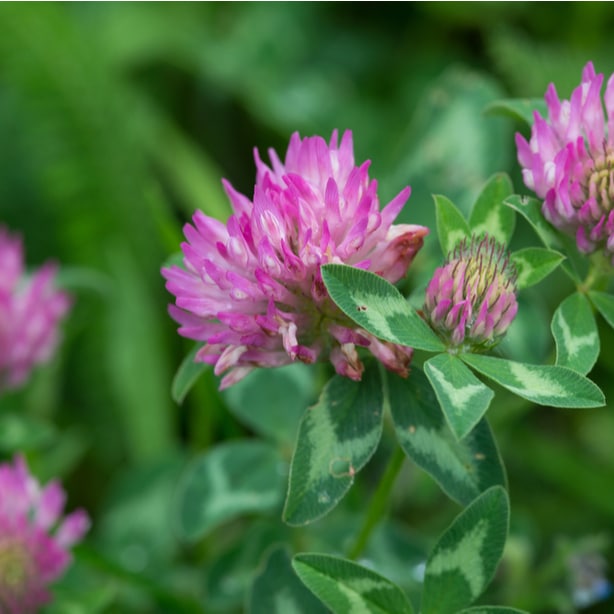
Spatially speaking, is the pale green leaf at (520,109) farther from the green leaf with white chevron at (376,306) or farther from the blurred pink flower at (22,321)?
the blurred pink flower at (22,321)

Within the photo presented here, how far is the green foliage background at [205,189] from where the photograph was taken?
144 cm

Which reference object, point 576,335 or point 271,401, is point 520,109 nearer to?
point 576,335

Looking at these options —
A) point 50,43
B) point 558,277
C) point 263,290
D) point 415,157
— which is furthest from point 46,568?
point 50,43

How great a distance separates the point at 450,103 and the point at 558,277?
0.46 m

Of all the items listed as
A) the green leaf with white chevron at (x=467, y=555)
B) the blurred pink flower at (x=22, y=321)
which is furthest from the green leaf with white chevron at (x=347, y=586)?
the blurred pink flower at (x=22, y=321)

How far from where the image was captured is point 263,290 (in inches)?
31.1

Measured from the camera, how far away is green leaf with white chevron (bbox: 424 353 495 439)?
0.68 meters

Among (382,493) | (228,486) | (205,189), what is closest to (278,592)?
(382,493)

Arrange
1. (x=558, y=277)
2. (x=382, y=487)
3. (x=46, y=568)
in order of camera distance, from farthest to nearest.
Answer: (x=558, y=277)
(x=46, y=568)
(x=382, y=487)

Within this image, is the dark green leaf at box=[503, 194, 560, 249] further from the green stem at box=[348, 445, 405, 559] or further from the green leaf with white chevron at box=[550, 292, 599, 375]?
the green stem at box=[348, 445, 405, 559]

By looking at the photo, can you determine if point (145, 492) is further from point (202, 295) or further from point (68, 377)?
point (202, 295)

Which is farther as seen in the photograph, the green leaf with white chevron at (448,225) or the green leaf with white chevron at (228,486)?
the green leaf with white chevron at (228,486)

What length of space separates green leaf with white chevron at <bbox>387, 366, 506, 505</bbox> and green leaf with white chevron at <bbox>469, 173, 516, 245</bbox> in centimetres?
15

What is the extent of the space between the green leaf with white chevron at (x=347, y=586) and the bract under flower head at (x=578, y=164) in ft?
1.13
